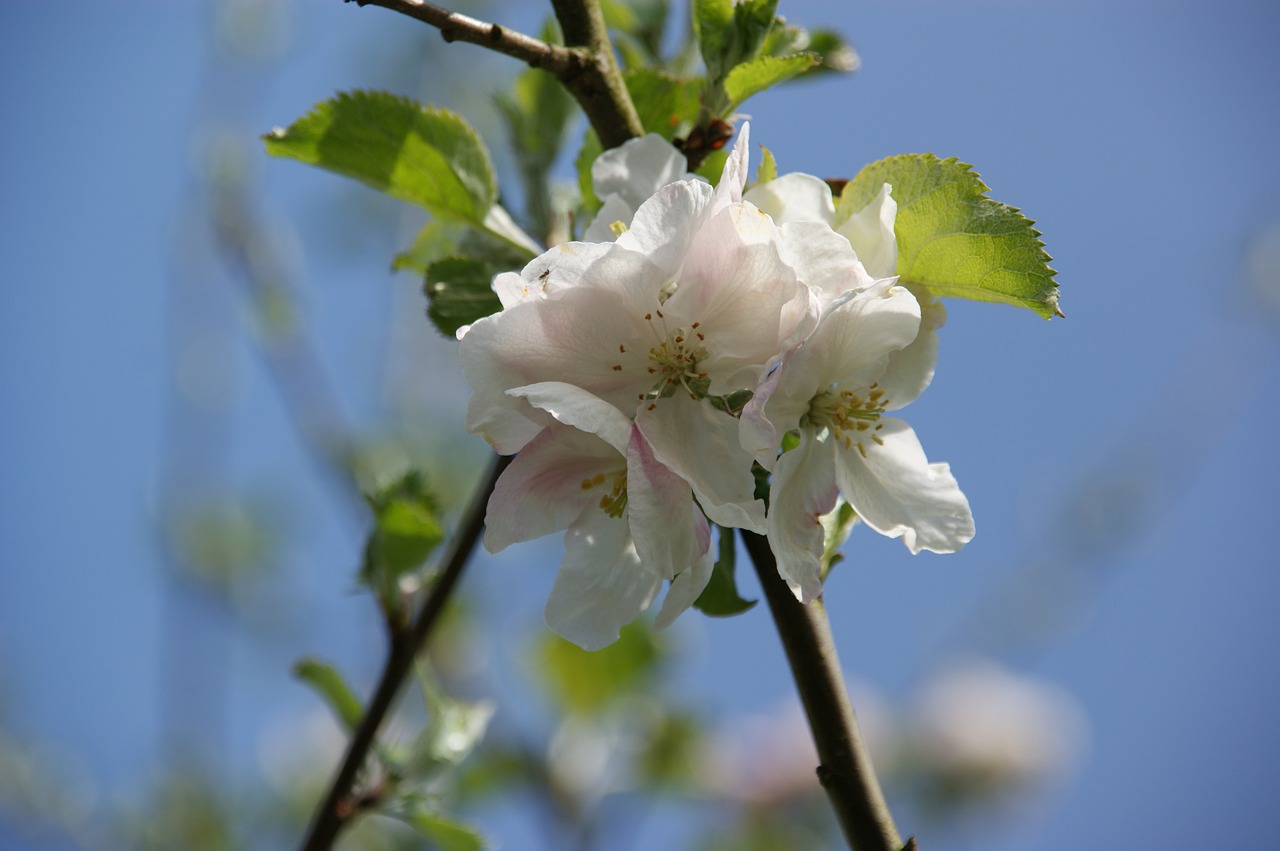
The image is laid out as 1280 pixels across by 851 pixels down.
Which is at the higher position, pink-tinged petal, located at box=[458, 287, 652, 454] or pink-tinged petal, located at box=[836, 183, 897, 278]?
pink-tinged petal, located at box=[836, 183, 897, 278]

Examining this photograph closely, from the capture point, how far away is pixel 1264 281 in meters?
3.82

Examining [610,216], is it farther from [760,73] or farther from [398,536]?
[398,536]

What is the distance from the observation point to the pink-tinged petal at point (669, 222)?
2.58ft

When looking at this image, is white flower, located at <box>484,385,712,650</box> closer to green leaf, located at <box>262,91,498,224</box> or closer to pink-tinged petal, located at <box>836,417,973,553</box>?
pink-tinged petal, located at <box>836,417,973,553</box>

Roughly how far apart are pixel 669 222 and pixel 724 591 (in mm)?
363

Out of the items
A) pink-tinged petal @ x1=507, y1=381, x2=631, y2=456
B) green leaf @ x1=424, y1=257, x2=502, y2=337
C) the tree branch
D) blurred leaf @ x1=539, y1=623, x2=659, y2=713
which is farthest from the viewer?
blurred leaf @ x1=539, y1=623, x2=659, y2=713

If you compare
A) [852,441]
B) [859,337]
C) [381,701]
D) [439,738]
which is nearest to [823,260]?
[859,337]

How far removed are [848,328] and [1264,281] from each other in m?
3.73

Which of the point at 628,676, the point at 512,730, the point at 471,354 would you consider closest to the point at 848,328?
the point at 471,354

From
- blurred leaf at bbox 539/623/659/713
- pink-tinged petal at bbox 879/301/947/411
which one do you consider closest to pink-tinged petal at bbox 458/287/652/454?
pink-tinged petal at bbox 879/301/947/411

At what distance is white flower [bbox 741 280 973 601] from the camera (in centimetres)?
80

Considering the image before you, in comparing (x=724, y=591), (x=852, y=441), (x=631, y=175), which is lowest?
(x=724, y=591)

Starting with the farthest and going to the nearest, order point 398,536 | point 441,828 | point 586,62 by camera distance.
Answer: point 441,828
point 398,536
point 586,62

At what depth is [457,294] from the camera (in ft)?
3.43
